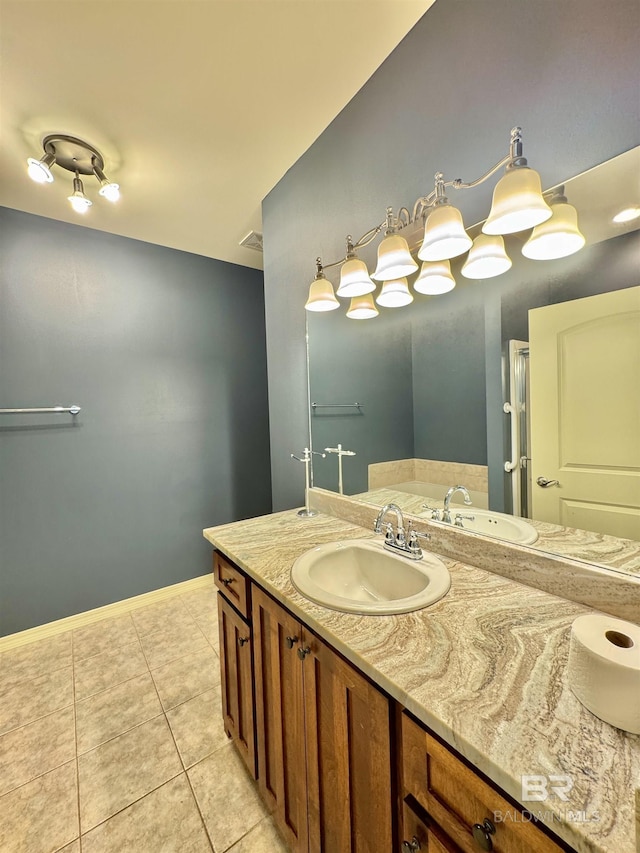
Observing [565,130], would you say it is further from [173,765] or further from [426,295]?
[173,765]

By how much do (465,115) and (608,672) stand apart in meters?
1.47

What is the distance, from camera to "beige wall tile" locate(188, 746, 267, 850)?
3.58 feet

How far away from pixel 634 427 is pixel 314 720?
103 cm

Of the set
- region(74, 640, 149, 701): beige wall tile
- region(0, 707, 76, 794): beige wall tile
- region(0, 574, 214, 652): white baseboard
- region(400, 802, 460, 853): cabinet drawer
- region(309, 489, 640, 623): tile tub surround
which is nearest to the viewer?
region(400, 802, 460, 853): cabinet drawer

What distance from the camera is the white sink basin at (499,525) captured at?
3.17 feet

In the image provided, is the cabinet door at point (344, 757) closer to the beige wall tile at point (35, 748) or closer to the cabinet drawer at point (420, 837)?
the cabinet drawer at point (420, 837)

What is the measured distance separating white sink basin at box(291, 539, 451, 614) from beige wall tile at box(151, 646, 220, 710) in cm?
115

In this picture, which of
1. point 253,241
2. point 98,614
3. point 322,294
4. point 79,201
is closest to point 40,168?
point 79,201

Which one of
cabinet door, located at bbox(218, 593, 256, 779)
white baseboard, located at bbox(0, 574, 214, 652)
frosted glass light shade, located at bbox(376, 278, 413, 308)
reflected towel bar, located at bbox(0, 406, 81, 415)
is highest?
frosted glass light shade, located at bbox(376, 278, 413, 308)

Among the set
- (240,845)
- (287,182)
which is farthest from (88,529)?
(287,182)

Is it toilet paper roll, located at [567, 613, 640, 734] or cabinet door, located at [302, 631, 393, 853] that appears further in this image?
cabinet door, located at [302, 631, 393, 853]

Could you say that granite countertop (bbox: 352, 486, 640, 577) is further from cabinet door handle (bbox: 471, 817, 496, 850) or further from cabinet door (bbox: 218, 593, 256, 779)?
cabinet door (bbox: 218, 593, 256, 779)

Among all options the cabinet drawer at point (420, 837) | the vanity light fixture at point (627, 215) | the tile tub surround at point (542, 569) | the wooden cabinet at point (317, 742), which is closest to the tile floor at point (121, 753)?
the wooden cabinet at point (317, 742)

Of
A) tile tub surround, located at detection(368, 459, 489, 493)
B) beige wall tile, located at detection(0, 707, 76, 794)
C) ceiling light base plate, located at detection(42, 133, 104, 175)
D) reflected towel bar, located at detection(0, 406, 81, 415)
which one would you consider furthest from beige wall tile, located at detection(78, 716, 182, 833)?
ceiling light base plate, located at detection(42, 133, 104, 175)
